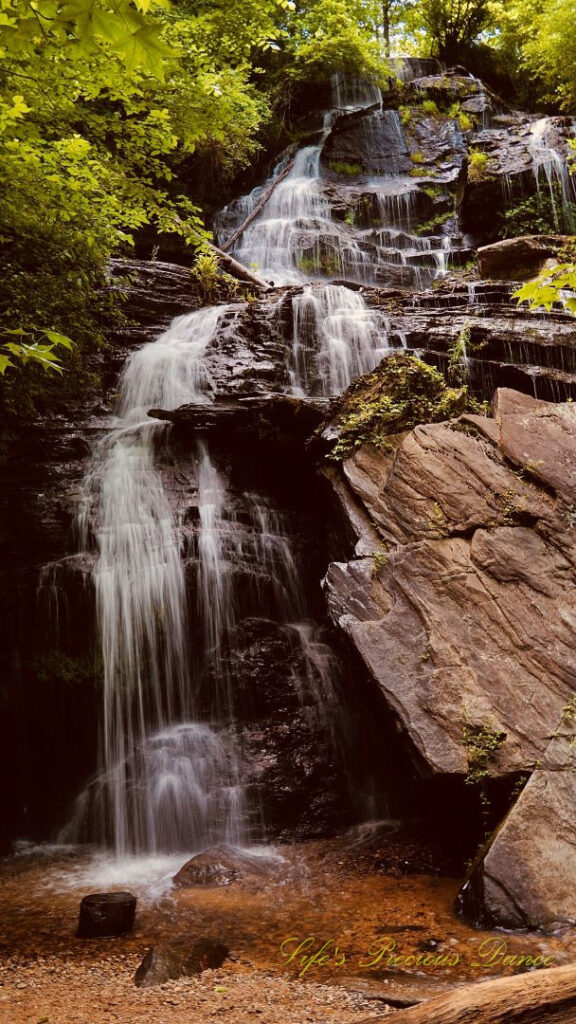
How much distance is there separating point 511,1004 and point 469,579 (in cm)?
367

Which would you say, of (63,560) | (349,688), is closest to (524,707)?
(349,688)

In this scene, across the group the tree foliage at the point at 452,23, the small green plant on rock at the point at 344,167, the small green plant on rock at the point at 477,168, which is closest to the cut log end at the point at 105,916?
the small green plant on rock at the point at 477,168

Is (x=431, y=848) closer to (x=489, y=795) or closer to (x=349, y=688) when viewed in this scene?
(x=489, y=795)

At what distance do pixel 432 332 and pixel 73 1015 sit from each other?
8682 millimetres

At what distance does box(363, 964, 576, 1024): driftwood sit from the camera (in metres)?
1.95

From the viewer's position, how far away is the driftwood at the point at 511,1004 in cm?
195

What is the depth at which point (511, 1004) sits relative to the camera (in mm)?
1981

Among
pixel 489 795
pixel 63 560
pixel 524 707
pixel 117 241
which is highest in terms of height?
pixel 117 241

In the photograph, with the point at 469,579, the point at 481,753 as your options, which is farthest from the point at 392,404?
the point at 481,753

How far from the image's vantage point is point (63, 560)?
7.03 meters

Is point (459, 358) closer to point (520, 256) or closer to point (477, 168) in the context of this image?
point (520, 256)

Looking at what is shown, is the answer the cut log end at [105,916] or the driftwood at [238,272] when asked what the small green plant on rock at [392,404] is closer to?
the cut log end at [105,916]

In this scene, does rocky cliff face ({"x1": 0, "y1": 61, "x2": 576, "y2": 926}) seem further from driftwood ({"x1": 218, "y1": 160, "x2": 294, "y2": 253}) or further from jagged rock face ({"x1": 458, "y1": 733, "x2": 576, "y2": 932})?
driftwood ({"x1": 218, "y1": 160, "x2": 294, "y2": 253})

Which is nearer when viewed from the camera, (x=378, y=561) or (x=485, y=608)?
(x=485, y=608)
